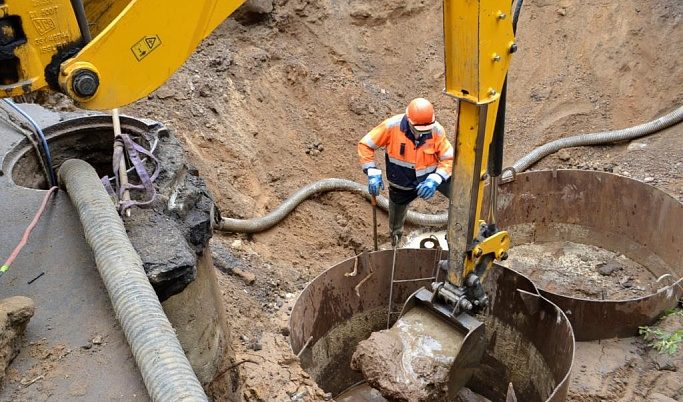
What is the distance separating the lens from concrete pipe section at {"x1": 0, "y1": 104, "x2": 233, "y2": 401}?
8.68ft

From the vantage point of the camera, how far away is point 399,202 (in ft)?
20.5

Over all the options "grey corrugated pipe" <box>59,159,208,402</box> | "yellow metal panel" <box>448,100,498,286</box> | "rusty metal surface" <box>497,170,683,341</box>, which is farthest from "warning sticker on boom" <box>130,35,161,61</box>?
"rusty metal surface" <box>497,170,683,341</box>

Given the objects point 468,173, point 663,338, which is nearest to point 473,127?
point 468,173

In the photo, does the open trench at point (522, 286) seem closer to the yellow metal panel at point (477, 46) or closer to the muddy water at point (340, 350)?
the muddy water at point (340, 350)

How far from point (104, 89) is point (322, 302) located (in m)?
3.13

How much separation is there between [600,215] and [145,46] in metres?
5.97

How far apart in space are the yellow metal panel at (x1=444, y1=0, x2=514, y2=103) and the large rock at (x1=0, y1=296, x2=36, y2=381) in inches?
103

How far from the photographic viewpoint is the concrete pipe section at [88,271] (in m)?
2.65

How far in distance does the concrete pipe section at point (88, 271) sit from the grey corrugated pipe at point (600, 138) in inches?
209

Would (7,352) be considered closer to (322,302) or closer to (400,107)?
(322,302)

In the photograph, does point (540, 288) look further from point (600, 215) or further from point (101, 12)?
point (101, 12)

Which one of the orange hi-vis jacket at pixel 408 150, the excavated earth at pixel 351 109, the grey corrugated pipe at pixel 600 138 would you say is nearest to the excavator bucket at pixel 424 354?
the excavated earth at pixel 351 109

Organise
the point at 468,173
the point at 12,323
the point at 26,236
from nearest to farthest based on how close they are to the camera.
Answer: the point at 12,323, the point at 26,236, the point at 468,173

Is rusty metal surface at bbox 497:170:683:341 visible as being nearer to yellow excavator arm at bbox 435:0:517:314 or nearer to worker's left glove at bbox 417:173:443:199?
worker's left glove at bbox 417:173:443:199
